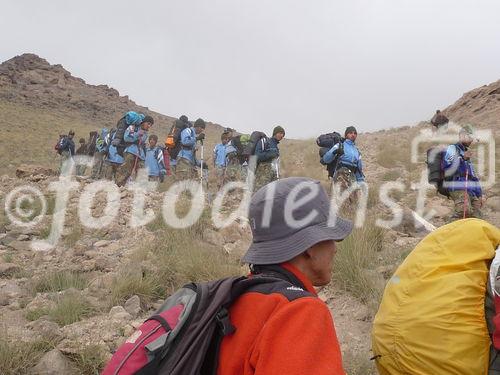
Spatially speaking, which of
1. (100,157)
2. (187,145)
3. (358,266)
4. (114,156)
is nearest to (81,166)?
(100,157)

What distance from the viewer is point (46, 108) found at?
46000 millimetres

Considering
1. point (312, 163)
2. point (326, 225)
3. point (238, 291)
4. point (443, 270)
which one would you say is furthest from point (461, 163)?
point (312, 163)

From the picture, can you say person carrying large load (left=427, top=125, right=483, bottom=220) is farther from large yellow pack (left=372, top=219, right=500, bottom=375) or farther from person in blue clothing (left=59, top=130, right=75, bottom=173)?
person in blue clothing (left=59, top=130, right=75, bottom=173)

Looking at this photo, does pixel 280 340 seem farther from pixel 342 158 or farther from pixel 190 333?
pixel 342 158

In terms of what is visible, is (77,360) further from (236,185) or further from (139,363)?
(236,185)

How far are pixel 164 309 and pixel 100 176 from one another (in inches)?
445

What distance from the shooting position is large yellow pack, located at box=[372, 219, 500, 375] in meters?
1.97

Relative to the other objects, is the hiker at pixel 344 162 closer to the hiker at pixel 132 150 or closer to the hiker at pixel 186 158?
the hiker at pixel 186 158

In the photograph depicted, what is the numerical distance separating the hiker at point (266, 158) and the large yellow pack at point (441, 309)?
22.9 feet

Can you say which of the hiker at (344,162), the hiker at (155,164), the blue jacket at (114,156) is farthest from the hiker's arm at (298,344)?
the hiker at (155,164)

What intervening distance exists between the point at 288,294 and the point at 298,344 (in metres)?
0.17

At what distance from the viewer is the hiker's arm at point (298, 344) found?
1279mm

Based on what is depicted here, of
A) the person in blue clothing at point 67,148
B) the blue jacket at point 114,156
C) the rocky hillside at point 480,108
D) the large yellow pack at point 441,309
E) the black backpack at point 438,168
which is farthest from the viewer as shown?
the rocky hillside at point 480,108

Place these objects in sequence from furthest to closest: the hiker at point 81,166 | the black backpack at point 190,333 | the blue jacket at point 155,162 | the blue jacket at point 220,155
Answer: the hiker at point 81,166
the blue jacket at point 220,155
the blue jacket at point 155,162
the black backpack at point 190,333
